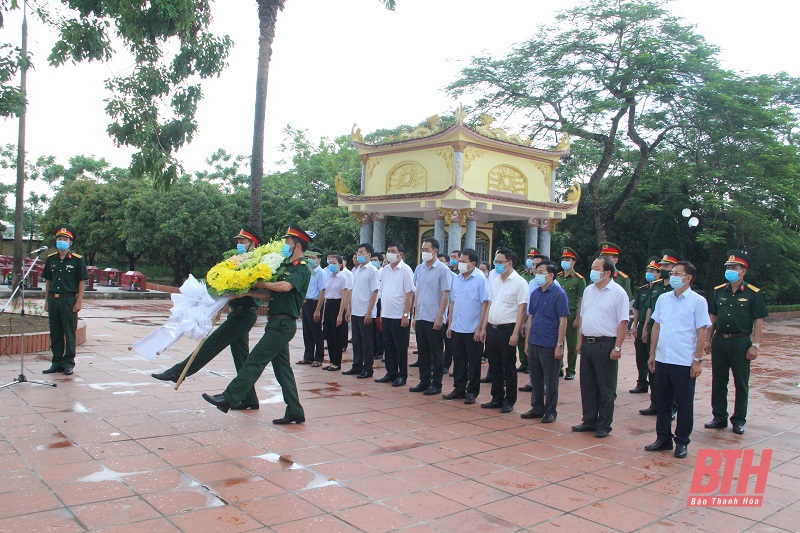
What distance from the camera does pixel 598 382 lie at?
5.81m

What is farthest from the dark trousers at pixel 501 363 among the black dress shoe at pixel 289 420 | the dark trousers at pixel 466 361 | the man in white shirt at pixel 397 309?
the black dress shoe at pixel 289 420

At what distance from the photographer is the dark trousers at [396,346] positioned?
766cm

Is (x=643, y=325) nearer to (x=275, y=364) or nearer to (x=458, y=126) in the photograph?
(x=275, y=364)

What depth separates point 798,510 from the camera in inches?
159

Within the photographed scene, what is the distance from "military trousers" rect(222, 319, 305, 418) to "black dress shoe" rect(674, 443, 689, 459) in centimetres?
319

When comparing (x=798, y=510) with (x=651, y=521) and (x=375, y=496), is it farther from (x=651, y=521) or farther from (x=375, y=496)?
(x=375, y=496)

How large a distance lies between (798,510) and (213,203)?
24.9 m

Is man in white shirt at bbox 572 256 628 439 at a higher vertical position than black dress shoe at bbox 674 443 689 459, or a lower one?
higher

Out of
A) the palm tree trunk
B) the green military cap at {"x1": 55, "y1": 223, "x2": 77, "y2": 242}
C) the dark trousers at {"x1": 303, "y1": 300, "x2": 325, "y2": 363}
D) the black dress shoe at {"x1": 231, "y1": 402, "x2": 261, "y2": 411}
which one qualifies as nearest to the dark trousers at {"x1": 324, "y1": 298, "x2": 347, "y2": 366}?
the dark trousers at {"x1": 303, "y1": 300, "x2": 325, "y2": 363}

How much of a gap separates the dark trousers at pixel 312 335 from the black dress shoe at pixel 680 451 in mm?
5164

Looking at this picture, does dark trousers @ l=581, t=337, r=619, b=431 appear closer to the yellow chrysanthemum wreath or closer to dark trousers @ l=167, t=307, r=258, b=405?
the yellow chrysanthemum wreath

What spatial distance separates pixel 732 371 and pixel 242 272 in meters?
4.78

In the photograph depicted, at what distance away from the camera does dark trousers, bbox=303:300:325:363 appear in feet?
29.8

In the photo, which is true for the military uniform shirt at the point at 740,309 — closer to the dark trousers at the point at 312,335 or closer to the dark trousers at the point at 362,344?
the dark trousers at the point at 362,344
